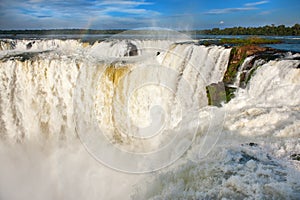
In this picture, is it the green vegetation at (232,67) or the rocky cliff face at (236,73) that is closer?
the rocky cliff face at (236,73)

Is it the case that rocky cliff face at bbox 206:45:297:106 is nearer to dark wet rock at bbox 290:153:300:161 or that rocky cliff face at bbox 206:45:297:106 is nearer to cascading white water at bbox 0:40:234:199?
cascading white water at bbox 0:40:234:199

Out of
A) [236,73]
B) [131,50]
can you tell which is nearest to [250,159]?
[236,73]

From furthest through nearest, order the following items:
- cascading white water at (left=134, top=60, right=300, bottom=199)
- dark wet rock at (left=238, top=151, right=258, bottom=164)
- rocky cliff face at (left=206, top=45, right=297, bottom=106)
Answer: rocky cliff face at (left=206, top=45, right=297, bottom=106) < dark wet rock at (left=238, top=151, right=258, bottom=164) < cascading white water at (left=134, top=60, right=300, bottom=199)

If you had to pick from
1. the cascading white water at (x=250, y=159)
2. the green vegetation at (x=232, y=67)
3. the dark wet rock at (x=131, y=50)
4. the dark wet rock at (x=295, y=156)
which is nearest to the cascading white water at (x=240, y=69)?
the green vegetation at (x=232, y=67)

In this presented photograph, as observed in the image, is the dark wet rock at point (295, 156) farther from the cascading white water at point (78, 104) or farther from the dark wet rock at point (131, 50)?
the dark wet rock at point (131, 50)

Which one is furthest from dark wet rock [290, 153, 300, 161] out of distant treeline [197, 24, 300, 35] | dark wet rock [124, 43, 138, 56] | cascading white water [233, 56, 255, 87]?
distant treeline [197, 24, 300, 35]

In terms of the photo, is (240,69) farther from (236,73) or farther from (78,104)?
(78,104)

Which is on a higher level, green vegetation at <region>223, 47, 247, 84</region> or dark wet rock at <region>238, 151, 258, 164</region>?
green vegetation at <region>223, 47, 247, 84</region>

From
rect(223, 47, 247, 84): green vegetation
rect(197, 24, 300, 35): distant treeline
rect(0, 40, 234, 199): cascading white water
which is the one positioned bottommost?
rect(0, 40, 234, 199): cascading white water
